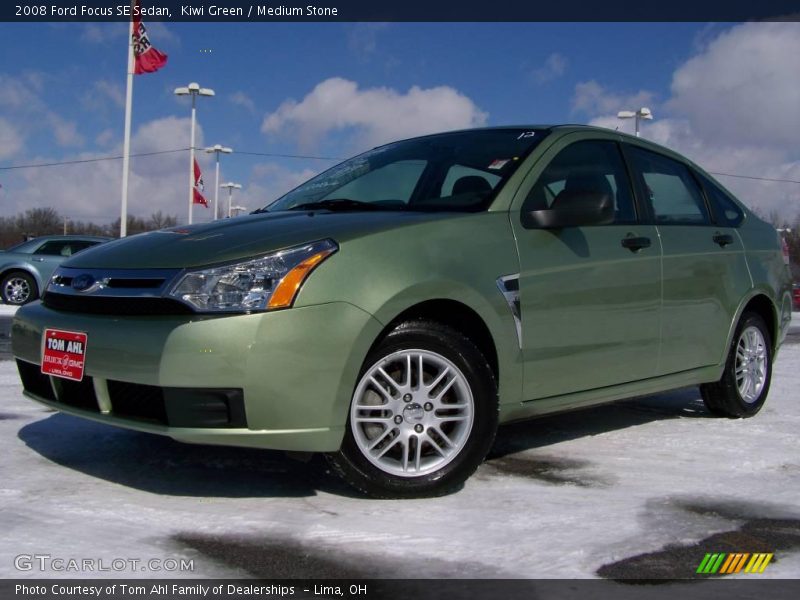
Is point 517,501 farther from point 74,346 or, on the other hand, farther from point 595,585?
point 74,346

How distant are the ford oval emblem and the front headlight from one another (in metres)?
0.47

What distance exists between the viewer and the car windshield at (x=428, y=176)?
12.9 ft

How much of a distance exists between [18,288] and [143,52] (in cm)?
899

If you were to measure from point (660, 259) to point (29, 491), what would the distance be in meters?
3.02

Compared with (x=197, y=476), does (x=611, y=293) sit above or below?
above

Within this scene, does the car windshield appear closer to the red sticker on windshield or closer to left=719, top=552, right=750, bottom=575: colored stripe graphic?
the red sticker on windshield

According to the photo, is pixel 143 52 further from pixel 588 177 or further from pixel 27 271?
pixel 588 177

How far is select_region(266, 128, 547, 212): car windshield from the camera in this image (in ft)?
12.9

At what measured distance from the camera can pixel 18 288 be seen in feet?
54.3

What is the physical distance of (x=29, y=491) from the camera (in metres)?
3.30

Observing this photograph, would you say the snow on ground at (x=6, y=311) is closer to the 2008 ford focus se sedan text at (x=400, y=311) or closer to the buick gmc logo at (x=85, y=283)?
the 2008 ford focus se sedan text at (x=400, y=311)

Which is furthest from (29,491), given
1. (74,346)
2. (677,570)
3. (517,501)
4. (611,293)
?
(611,293)

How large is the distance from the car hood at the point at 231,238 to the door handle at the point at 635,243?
1060 mm

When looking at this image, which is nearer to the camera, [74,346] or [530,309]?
[74,346]
